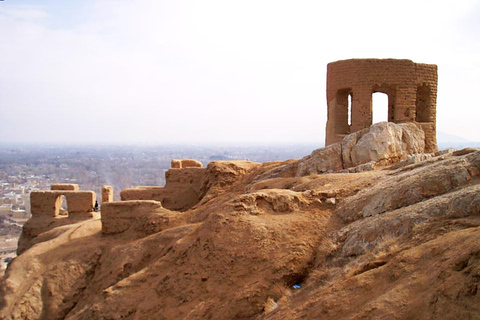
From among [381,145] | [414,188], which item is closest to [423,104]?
[381,145]

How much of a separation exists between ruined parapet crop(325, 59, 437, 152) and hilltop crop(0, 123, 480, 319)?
2.11 m

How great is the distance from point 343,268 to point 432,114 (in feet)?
39.7

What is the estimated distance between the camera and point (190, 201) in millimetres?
16625

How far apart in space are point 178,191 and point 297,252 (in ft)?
32.1

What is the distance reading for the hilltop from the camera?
17.7 feet

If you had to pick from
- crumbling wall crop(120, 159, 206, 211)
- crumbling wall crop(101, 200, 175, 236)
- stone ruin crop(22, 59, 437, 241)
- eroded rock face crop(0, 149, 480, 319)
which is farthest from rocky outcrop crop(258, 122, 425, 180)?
crumbling wall crop(101, 200, 175, 236)

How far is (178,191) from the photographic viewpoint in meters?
17.0

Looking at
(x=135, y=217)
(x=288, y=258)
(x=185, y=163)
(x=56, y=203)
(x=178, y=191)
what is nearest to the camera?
(x=288, y=258)

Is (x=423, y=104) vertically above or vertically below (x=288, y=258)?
above

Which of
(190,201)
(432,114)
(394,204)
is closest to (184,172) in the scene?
(190,201)

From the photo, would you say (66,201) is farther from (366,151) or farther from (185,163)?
(366,151)

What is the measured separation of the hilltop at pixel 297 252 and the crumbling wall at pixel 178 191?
2.45 metres

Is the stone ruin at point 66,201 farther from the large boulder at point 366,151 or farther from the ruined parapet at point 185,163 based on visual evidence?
the large boulder at point 366,151

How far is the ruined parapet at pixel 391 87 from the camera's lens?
1623 centimetres
